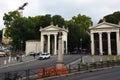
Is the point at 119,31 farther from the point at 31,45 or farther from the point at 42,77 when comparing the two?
the point at 42,77

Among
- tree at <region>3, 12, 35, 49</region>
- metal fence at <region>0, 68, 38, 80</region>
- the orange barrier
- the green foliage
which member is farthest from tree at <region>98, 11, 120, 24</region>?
metal fence at <region>0, 68, 38, 80</region>

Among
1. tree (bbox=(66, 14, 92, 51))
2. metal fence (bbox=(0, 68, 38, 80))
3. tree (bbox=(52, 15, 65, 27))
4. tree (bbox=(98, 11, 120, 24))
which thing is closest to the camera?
metal fence (bbox=(0, 68, 38, 80))

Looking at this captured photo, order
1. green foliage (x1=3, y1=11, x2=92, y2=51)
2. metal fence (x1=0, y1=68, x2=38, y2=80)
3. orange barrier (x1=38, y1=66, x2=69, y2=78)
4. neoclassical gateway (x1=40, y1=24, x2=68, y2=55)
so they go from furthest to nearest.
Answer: green foliage (x1=3, y1=11, x2=92, y2=51)
neoclassical gateway (x1=40, y1=24, x2=68, y2=55)
orange barrier (x1=38, y1=66, x2=69, y2=78)
metal fence (x1=0, y1=68, x2=38, y2=80)

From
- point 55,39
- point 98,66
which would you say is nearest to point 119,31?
A: point 55,39

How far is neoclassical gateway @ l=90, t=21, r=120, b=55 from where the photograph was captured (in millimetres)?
83250

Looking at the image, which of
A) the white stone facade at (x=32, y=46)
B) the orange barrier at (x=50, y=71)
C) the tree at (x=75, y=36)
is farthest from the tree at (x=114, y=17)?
the orange barrier at (x=50, y=71)

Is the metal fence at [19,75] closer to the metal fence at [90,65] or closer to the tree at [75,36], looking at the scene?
the metal fence at [90,65]

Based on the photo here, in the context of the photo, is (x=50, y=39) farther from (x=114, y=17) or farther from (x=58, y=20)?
(x=114, y=17)

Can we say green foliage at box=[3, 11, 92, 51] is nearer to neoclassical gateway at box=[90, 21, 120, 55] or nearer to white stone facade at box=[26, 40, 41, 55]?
white stone facade at box=[26, 40, 41, 55]

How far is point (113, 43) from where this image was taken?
8738cm

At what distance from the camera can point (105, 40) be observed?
9056 cm

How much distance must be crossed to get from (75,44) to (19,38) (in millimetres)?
24726

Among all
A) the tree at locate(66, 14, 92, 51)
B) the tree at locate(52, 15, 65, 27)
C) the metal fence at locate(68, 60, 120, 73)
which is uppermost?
the tree at locate(52, 15, 65, 27)

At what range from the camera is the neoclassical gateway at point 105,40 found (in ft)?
273
